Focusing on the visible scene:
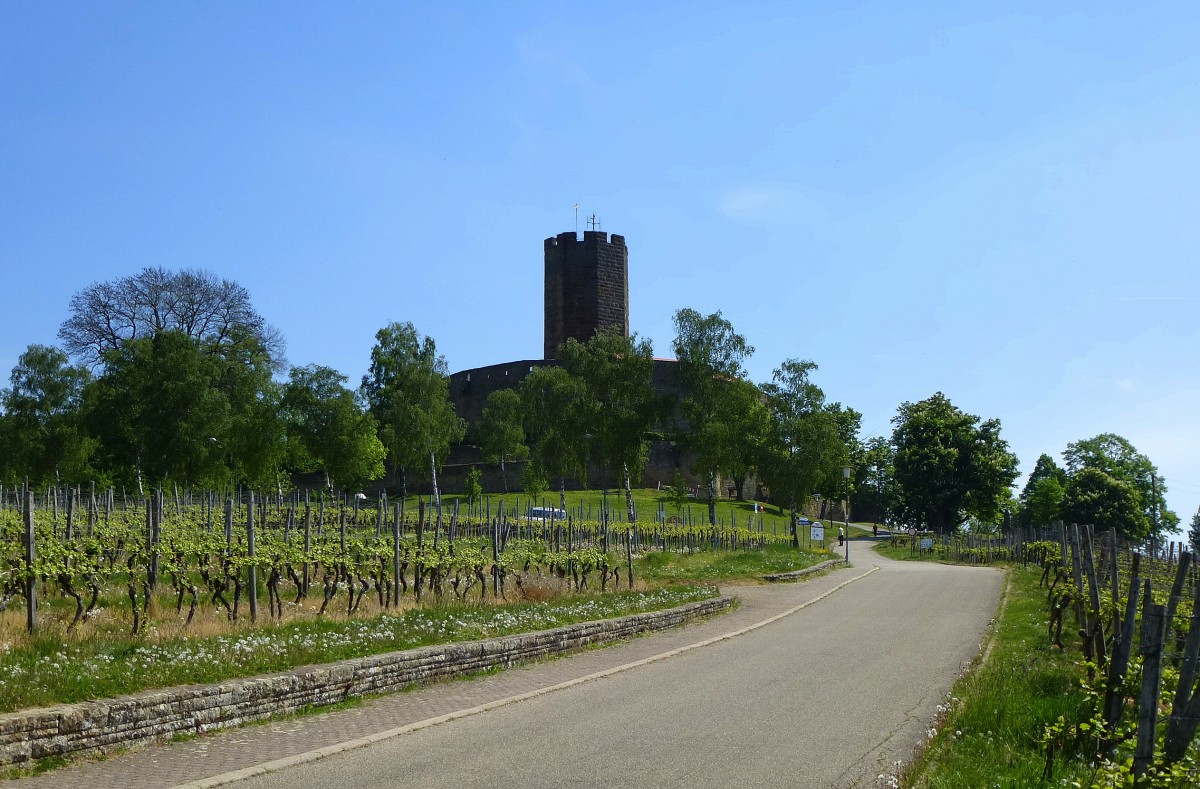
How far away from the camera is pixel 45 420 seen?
46250 mm

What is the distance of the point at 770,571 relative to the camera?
3189cm

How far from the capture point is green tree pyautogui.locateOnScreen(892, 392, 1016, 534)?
72562mm

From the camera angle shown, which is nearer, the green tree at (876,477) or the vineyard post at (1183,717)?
the vineyard post at (1183,717)

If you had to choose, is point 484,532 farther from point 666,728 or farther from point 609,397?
point 666,728

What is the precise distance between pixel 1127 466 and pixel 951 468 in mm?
25188

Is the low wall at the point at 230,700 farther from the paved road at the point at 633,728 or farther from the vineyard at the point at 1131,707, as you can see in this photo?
the vineyard at the point at 1131,707

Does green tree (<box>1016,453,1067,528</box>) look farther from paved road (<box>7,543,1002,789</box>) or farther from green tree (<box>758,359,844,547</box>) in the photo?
paved road (<box>7,543,1002,789</box>)

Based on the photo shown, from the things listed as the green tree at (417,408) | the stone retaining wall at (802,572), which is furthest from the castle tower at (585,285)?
the stone retaining wall at (802,572)

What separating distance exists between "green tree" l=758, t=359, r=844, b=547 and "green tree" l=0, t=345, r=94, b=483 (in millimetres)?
31394

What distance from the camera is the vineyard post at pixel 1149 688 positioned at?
5883 mm

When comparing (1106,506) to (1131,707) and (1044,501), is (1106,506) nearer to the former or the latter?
(1044,501)

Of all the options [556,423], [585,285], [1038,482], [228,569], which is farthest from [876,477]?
[228,569]

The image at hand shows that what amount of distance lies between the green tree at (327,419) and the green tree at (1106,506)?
50004 mm

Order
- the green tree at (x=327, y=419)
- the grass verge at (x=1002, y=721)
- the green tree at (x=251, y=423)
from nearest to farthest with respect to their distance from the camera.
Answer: the grass verge at (x=1002, y=721) → the green tree at (x=251, y=423) → the green tree at (x=327, y=419)
